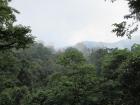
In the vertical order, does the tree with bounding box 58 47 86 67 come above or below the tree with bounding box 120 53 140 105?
above

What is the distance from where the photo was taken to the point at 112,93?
169 feet

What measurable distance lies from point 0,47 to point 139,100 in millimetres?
24969

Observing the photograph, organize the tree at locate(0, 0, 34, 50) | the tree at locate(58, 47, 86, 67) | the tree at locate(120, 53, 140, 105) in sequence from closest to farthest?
the tree at locate(0, 0, 34, 50) → the tree at locate(120, 53, 140, 105) → the tree at locate(58, 47, 86, 67)

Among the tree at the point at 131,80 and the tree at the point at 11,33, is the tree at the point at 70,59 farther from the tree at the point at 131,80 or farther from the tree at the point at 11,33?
the tree at the point at 11,33

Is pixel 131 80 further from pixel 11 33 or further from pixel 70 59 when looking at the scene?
pixel 11 33

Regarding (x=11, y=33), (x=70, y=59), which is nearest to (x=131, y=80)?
(x=70, y=59)

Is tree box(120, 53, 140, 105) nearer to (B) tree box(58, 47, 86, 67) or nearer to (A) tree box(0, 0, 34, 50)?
(B) tree box(58, 47, 86, 67)

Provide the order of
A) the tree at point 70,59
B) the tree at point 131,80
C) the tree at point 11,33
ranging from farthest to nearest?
the tree at point 70,59 → the tree at point 131,80 → the tree at point 11,33

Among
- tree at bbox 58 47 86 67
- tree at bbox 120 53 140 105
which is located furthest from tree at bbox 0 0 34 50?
tree at bbox 58 47 86 67

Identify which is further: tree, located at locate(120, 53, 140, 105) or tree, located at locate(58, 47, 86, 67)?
tree, located at locate(58, 47, 86, 67)

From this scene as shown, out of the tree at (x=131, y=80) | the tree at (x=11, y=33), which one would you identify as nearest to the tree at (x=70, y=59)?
the tree at (x=131, y=80)

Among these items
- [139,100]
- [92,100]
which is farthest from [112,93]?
[139,100]

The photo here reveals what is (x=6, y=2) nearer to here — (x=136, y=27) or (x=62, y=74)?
(x=136, y=27)

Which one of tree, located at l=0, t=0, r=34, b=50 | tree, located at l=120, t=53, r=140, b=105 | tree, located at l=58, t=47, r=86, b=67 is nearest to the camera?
tree, located at l=0, t=0, r=34, b=50
